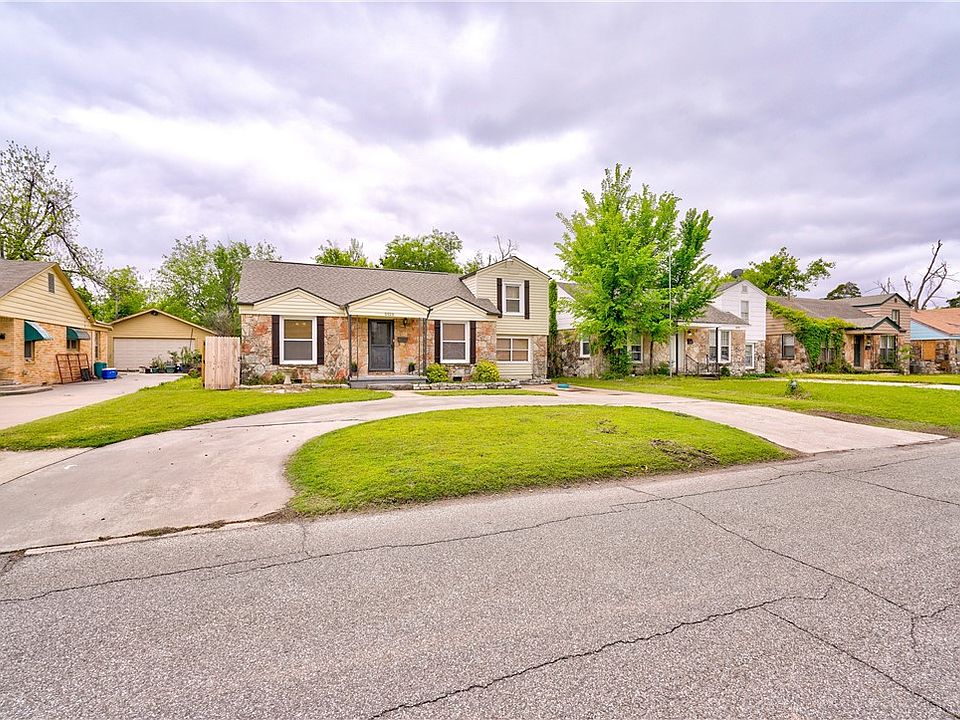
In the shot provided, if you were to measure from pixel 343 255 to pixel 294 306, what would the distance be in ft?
82.0

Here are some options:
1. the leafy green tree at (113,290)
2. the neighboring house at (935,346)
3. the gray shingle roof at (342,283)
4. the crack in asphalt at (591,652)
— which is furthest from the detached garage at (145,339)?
the neighboring house at (935,346)

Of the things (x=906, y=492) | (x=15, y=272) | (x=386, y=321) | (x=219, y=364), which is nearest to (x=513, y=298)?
(x=386, y=321)

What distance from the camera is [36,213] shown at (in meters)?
29.0

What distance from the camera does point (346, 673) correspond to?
2.11 metres

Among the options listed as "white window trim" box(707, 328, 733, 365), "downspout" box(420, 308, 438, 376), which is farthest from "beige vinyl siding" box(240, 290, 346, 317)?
"white window trim" box(707, 328, 733, 365)

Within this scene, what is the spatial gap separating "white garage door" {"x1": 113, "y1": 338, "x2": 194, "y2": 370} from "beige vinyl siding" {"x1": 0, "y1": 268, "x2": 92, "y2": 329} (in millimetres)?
7564

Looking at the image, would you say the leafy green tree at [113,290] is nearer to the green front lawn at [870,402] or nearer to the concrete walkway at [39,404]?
the concrete walkway at [39,404]

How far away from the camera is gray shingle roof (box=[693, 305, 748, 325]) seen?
2755 cm

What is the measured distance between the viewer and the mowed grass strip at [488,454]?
5000mm

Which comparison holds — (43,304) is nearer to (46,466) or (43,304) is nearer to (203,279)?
(46,466)

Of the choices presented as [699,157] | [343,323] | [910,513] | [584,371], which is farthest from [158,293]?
[910,513]

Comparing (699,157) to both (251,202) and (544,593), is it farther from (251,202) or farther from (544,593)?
(251,202)

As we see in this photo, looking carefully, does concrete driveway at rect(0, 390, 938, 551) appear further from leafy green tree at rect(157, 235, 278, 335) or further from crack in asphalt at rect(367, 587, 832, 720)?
leafy green tree at rect(157, 235, 278, 335)

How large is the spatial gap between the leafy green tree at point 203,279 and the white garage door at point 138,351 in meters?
12.9
